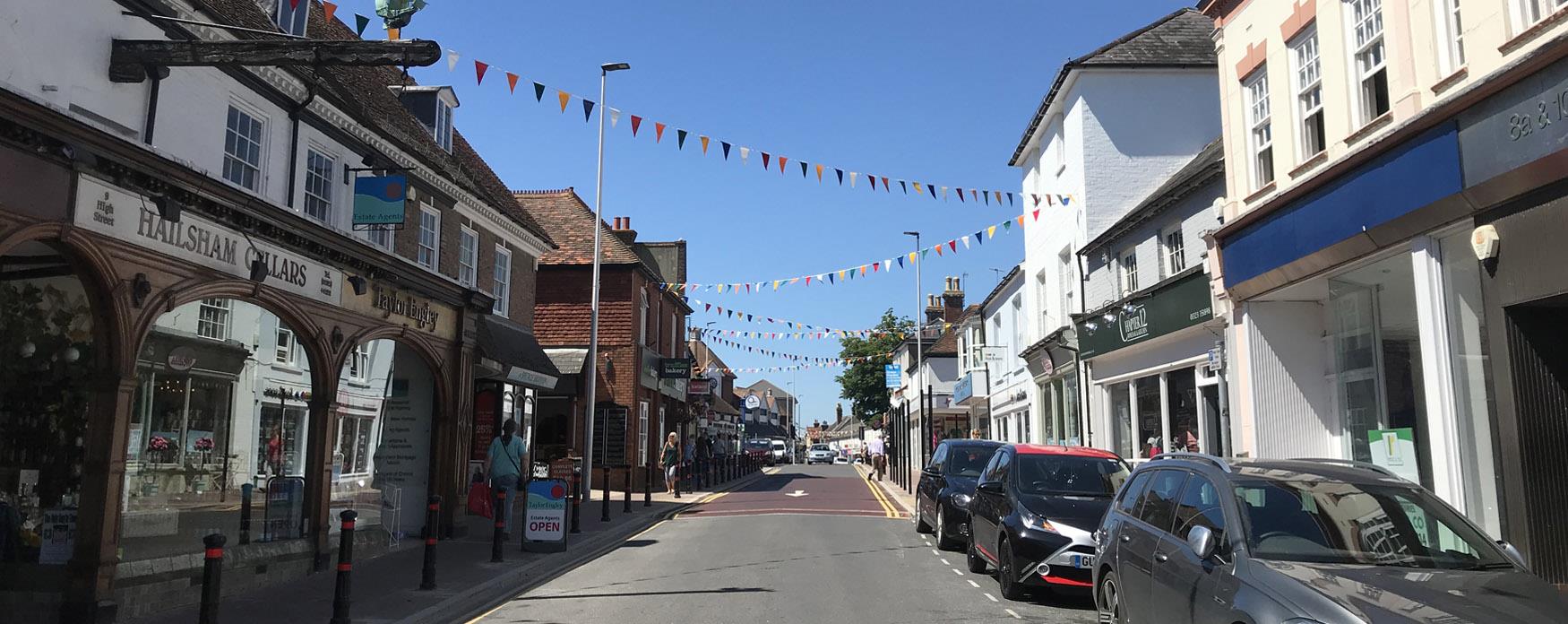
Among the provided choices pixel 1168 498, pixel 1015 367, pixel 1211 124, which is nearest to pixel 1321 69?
pixel 1168 498

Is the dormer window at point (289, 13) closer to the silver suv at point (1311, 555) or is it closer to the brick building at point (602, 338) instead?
the silver suv at point (1311, 555)

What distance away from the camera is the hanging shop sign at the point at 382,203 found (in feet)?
41.5

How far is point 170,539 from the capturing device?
31.1 ft

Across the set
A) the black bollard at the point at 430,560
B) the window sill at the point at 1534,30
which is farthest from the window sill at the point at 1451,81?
the black bollard at the point at 430,560

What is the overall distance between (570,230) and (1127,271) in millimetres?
17468

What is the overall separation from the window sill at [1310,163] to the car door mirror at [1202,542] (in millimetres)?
7720

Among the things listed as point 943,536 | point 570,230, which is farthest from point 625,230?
point 943,536

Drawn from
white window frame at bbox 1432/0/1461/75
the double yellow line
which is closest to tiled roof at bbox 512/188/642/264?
the double yellow line

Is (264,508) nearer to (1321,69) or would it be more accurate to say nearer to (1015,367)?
(1321,69)

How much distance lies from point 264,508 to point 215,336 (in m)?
2.13

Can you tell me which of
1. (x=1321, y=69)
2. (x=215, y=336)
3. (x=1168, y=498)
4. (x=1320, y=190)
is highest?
(x=1321, y=69)

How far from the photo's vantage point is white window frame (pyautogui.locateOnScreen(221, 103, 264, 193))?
10.9 m

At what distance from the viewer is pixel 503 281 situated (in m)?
20.2

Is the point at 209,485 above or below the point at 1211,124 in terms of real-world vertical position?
below
